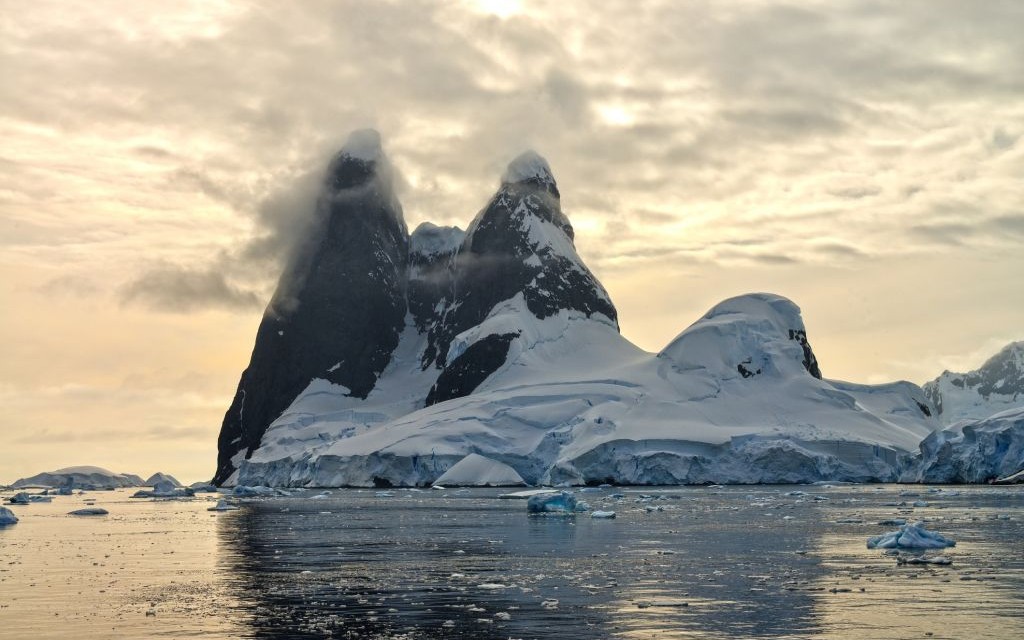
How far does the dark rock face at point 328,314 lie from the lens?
622 feet

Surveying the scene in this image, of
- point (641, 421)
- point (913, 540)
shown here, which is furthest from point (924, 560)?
point (641, 421)

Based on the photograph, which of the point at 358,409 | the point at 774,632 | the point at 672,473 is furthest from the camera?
the point at 358,409

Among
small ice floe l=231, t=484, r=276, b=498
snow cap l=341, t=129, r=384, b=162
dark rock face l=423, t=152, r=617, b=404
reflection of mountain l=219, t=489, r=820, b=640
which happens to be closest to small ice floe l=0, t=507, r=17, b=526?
reflection of mountain l=219, t=489, r=820, b=640

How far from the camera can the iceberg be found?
4461 inches

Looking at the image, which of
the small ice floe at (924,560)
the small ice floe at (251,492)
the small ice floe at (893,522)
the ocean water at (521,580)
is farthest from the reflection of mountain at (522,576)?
the small ice floe at (251,492)

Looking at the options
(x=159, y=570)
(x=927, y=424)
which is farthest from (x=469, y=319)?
(x=159, y=570)

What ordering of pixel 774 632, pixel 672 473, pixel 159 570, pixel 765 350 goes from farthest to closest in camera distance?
pixel 765 350, pixel 672 473, pixel 159 570, pixel 774 632

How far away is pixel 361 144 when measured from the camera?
19838 centimetres

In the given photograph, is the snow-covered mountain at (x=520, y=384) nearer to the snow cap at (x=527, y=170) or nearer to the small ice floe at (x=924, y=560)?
the snow cap at (x=527, y=170)

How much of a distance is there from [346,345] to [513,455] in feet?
239

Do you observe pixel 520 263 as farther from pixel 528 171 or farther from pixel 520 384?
pixel 520 384

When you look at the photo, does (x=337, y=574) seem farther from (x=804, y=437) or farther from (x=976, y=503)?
(x=804, y=437)

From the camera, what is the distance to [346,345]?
621 ft

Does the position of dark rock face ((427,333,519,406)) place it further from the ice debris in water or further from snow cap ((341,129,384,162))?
the ice debris in water
